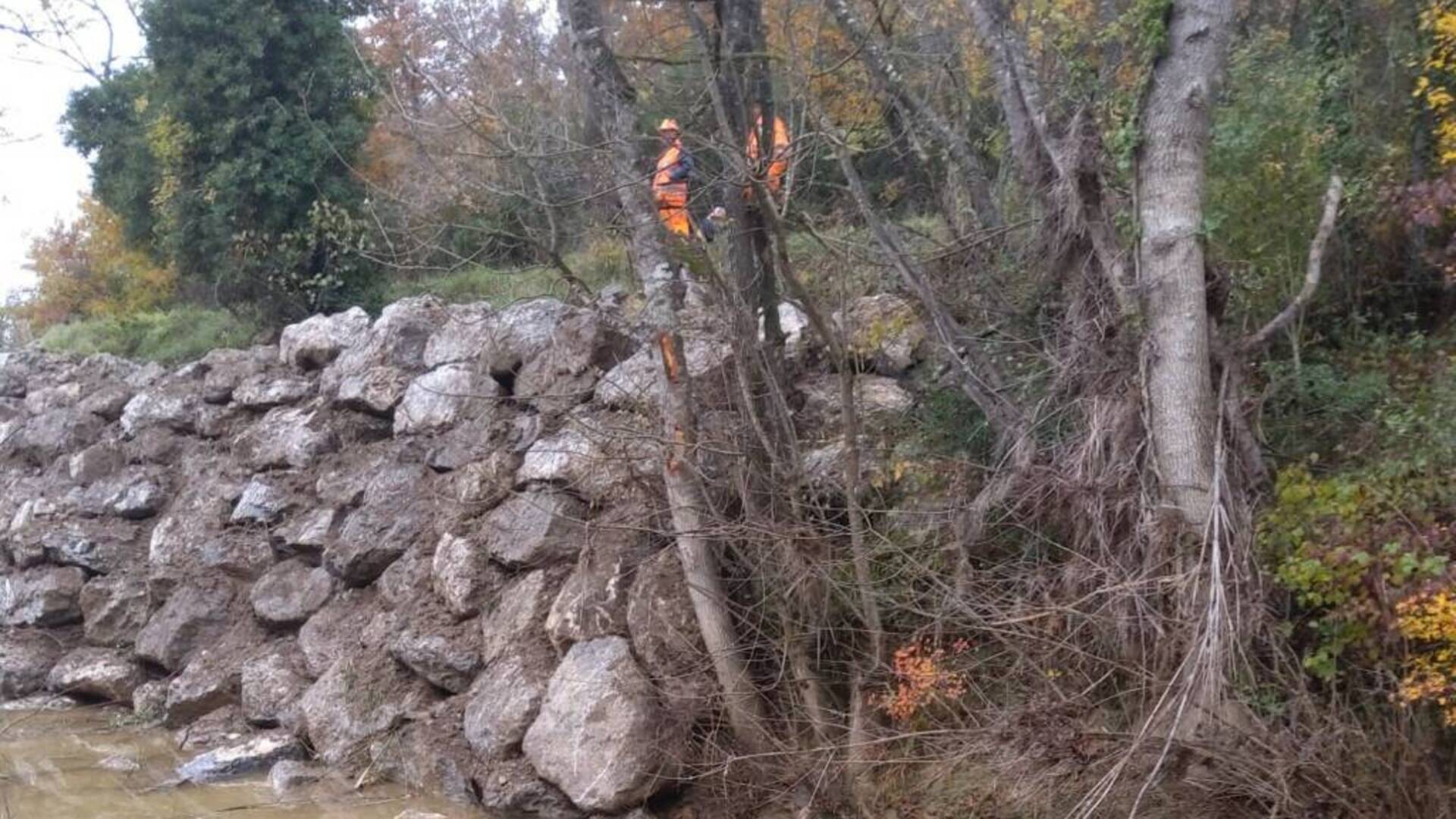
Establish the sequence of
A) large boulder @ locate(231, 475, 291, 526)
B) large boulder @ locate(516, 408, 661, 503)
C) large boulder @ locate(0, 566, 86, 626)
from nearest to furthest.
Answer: large boulder @ locate(516, 408, 661, 503), large boulder @ locate(231, 475, 291, 526), large boulder @ locate(0, 566, 86, 626)

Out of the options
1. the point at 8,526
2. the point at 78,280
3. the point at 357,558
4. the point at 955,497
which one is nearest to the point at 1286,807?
the point at 955,497

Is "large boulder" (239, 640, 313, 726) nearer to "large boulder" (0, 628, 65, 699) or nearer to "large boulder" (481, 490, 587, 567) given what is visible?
"large boulder" (481, 490, 587, 567)

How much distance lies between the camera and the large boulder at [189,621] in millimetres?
12258

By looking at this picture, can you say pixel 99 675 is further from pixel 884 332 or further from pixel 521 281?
pixel 884 332

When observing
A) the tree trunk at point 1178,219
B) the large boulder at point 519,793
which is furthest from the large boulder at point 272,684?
the tree trunk at point 1178,219

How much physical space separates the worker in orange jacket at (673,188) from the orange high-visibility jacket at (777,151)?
0.46 m

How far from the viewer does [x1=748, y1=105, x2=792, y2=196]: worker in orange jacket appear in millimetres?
8312

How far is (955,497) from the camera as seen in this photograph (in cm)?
860

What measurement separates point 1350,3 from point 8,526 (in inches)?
538

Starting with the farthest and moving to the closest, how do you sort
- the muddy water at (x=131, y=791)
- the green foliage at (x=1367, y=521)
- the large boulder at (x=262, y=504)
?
the large boulder at (x=262, y=504), the muddy water at (x=131, y=791), the green foliage at (x=1367, y=521)

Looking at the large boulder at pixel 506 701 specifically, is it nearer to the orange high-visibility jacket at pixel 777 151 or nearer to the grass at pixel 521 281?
the grass at pixel 521 281

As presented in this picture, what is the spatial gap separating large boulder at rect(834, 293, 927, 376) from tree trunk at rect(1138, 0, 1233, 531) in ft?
6.41

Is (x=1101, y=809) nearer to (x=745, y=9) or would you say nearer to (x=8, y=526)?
(x=745, y=9)

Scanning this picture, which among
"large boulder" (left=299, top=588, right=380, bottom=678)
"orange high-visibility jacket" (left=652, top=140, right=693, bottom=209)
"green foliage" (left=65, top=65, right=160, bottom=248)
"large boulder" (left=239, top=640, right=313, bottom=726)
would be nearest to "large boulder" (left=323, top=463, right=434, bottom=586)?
"large boulder" (left=299, top=588, right=380, bottom=678)
